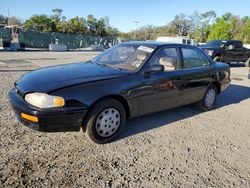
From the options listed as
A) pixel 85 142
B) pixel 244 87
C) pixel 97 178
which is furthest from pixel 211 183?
pixel 244 87

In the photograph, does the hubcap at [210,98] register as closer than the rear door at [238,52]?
Yes

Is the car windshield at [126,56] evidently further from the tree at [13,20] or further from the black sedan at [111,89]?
the tree at [13,20]

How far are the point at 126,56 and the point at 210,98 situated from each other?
8.14 feet

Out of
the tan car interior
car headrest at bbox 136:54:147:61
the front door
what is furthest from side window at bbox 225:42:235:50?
car headrest at bbox 136:54:147:61

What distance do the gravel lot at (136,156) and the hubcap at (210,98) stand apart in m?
0.89

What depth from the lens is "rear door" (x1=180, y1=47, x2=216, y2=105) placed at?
484 cm

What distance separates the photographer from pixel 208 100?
18.4ft

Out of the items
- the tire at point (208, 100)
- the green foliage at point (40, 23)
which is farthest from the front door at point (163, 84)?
the green foliage at point (40, 23)

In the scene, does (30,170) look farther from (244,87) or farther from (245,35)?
(245,35)

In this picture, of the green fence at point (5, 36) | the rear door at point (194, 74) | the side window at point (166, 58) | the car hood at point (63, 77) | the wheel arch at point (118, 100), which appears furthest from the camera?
the green fence at point (5, 36)

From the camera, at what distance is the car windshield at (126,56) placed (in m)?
4.12

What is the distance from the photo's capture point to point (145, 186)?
2.76 meters

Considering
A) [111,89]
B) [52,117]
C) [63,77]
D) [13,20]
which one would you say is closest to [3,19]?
[13,20]

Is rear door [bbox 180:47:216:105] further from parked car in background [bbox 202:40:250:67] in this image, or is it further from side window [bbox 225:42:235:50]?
side window [bbox 225:42:235:50]
